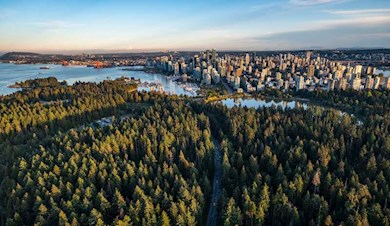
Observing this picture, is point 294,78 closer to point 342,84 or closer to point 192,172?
point 342,84

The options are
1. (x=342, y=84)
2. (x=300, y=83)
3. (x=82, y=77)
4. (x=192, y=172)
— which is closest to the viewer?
(x=192, y=172)

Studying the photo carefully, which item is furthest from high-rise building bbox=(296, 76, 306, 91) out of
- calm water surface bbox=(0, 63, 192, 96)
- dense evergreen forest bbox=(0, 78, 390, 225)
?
dense evergreen forest bbox=(0, 78, 390, 225)

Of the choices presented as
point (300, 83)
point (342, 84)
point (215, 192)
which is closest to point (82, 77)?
point (300, 83)

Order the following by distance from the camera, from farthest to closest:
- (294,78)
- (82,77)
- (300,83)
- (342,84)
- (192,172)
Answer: (82,77) < (294,78) < (300,83) < (342,84) < (192,172)

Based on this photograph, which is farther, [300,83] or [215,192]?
[300,83]

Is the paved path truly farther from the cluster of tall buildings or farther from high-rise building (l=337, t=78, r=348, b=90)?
high-rise building (l=337, t=78, r=348, b=90)

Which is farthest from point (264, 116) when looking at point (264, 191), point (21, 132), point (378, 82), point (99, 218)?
point (378, 82)

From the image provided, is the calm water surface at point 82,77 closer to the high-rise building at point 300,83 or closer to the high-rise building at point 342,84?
the high-rise building at point 300,83

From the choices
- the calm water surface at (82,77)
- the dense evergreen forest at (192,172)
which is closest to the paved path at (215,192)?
the dense evergreen forest at (192,172)

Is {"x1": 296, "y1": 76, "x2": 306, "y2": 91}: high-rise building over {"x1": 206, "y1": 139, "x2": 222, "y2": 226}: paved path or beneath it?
over

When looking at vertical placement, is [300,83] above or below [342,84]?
below
